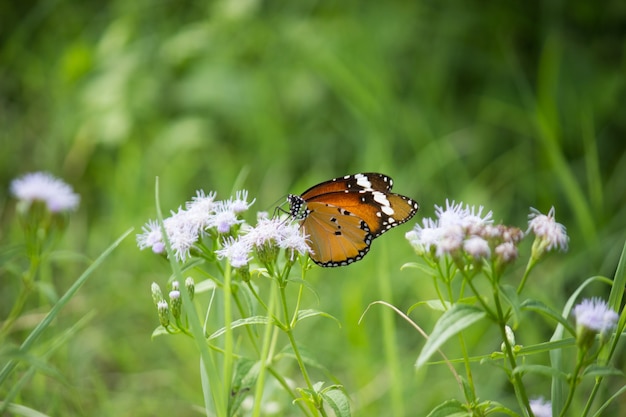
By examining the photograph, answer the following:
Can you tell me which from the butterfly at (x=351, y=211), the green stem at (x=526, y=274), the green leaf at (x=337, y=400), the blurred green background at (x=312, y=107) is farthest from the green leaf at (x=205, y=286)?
the blurred green background at (x=312, y=107)

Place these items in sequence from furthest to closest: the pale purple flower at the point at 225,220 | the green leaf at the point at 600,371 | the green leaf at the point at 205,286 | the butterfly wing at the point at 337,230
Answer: the butterfly wing at the point at 337,230
the green leaf at the point at 205,286
the pale purple flower at the point at 225,220
the green leaf at the point at 600,371

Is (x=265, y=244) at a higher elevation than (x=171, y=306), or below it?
higher

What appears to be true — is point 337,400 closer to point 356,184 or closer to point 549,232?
point 549,232

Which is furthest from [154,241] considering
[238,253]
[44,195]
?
[44,195]

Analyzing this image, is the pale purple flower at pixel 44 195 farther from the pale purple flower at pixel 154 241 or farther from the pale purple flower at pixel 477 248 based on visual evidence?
the pale purple flower at pixel 477 248

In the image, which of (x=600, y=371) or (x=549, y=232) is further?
(x=549, y=232)

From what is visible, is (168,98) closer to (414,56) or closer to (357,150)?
(357,150)

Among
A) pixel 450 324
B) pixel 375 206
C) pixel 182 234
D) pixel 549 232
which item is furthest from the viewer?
pixel 375 206
